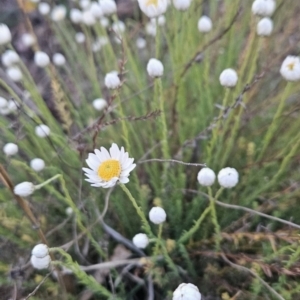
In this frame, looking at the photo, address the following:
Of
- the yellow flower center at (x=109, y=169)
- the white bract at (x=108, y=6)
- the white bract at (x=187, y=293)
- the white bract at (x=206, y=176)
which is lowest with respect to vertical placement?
the white bract at (x=187, y=293)

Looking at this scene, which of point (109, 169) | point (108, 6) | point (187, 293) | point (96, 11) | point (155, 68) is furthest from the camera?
point (96, 11)

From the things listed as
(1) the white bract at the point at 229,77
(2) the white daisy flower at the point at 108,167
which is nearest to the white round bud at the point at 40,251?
(2) the white daisy flower at the point at 108,167

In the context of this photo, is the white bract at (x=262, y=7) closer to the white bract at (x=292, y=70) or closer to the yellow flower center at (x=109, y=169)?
the white bract at (x=292, y=70)

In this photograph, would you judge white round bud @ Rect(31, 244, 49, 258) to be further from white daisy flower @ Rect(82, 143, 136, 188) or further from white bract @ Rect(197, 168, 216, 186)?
white bract @ Rect(197, 168, 216, 186)

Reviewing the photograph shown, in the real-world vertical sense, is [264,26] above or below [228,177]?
above

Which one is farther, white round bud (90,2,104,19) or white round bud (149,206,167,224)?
white round bud (90,2,104,19)

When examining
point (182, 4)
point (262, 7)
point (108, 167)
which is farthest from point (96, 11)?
point (108, 167)

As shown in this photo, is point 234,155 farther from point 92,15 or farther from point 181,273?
point 92,15

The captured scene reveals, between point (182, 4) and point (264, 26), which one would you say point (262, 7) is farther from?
point (182, 4)

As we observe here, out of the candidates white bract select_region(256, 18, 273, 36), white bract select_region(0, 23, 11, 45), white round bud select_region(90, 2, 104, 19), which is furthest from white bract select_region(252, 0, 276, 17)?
white bract select_region(0, 23, 11, 45)
